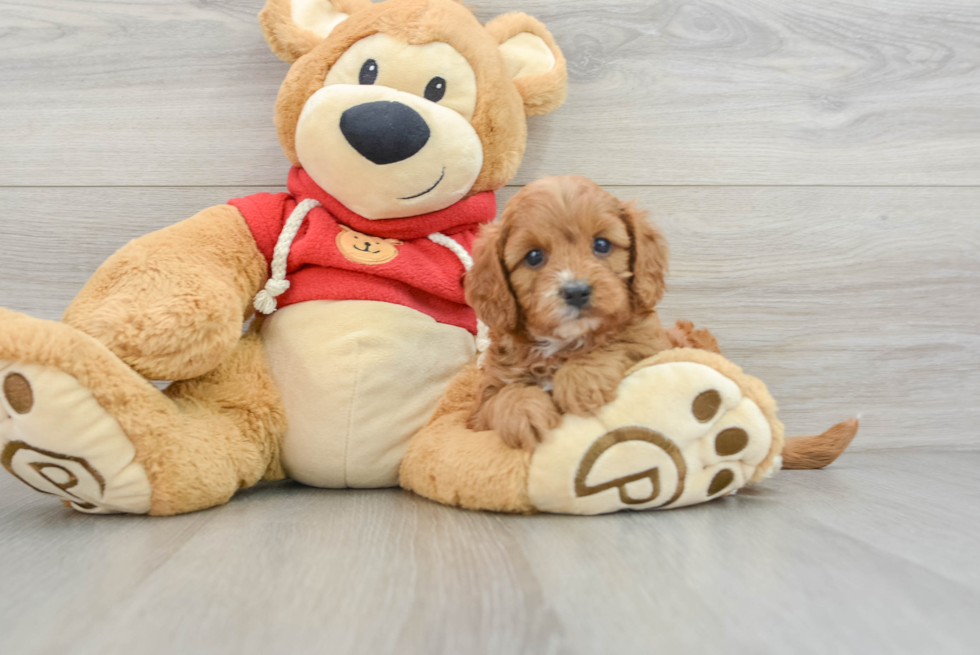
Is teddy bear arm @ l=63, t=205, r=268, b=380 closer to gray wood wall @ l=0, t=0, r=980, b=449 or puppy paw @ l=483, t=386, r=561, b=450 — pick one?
gray wood wall @ l=0, t=0, r=980, b=449

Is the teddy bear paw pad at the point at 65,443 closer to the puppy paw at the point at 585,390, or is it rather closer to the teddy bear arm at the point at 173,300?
the teddy bear arm at the point at 173,300

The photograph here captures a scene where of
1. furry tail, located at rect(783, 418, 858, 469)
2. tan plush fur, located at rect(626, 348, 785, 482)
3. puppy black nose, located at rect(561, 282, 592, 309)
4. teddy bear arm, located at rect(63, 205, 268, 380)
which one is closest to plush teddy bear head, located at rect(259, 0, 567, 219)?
teddy bear arm, located at rect(63, 205, 268, 380)

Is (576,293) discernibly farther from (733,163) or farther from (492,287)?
(733,163)

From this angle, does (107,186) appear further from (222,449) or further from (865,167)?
(865,167)

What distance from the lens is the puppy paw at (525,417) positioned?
3.36 feet

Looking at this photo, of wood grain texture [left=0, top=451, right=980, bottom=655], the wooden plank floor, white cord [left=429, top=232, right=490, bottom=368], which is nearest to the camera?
wood grain texture [left=0, top=451, right=980, bottom=655]

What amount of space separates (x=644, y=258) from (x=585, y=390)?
23cm

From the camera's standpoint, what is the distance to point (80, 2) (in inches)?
60.2

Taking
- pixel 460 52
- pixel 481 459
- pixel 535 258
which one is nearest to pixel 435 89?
pixel 460 52

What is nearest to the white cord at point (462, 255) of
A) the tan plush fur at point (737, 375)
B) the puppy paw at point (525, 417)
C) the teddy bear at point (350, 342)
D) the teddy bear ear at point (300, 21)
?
the teddy bear at point (350, 342)

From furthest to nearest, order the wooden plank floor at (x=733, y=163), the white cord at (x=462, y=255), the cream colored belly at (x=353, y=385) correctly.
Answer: the wooden plank floor at (x=733, y=163) → the white cord at (x=462, y=255) → the cream colored belly at (x=353, y=385)

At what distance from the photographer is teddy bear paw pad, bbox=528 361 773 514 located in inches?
39.5

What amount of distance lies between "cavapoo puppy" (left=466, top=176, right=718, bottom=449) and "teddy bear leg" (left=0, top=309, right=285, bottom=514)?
445 millimetres

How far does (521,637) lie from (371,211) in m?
0.81
